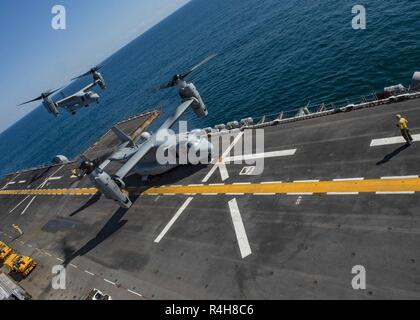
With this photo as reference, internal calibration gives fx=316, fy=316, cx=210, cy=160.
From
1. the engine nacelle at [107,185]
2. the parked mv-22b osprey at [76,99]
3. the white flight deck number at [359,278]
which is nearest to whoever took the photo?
the white flight deck number at [359,278]

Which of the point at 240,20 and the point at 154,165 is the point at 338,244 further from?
the point at 240,20

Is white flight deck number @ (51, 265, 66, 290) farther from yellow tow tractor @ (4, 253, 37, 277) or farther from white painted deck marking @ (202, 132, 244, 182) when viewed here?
white painted deck marking @ (202, 132, 244, 182)

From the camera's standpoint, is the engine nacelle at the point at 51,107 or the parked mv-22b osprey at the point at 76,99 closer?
the engine nacelle at the point at 51,107

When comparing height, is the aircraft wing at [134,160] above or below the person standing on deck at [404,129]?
above

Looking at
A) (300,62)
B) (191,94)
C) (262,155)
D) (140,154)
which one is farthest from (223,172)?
(300,62)

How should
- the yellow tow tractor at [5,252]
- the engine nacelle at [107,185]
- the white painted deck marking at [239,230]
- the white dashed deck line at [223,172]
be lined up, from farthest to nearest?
the yellow tow tractor at [5,252]
the white dashed deck line at [223,172]
the engine nacelle at [107,185]
the white painted deck marking at [239,230]

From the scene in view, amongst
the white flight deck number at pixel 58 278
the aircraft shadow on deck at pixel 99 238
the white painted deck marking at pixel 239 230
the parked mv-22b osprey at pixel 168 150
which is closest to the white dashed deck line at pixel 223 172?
the parked mv-22b osprey at pixel 168 150

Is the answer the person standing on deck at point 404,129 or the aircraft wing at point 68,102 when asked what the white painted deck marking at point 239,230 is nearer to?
the person standing on deck at point 404,129
